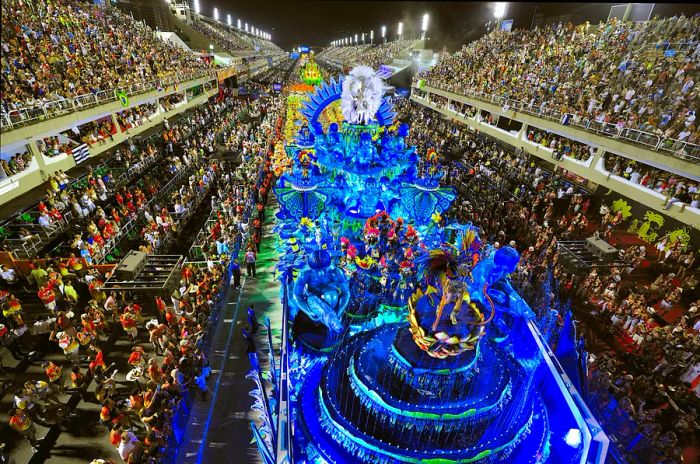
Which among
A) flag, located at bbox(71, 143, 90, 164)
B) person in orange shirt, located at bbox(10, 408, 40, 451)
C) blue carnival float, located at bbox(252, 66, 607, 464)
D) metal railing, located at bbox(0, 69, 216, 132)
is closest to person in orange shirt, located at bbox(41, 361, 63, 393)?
person in orange shirt, located at bbox(10, 408, 40, 451)

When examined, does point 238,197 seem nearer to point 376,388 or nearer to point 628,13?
point 376,388

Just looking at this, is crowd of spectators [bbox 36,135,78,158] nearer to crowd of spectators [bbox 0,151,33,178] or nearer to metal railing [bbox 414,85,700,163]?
crowd of spectators [bbox 0,151,33,178]

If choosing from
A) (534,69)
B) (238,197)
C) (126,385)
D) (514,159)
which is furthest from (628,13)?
(126,385)

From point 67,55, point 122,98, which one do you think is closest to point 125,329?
point 122,98

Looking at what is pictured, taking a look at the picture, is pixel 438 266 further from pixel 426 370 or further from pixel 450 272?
pixel 426 370

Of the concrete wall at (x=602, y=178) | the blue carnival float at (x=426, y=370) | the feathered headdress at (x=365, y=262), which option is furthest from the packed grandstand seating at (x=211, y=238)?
the feathered headdress at (x=365, y=262)

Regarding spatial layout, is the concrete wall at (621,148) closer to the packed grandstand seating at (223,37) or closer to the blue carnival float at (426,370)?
the blue carnival float at (426,370)

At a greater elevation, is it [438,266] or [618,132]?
[618,132]
